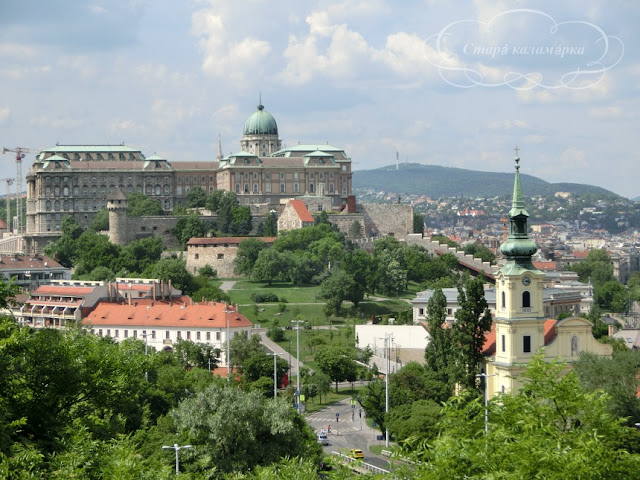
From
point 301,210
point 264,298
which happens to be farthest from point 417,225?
point 264,298

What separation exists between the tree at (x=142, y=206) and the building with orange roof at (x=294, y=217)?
14617 mm

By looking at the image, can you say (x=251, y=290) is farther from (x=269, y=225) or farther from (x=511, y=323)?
(x=511, y=323)

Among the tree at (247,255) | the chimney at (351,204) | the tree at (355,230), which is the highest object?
the chimney at (351,204)

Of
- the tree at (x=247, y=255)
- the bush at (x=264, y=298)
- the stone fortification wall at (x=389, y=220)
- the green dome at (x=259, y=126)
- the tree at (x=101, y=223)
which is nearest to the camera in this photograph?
the bush at (x=264, y=298)

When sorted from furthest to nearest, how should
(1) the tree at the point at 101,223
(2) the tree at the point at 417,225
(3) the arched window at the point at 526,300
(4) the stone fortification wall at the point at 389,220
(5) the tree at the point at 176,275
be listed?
(2) the tree at the point at 417,225 < (4) the stone fortification wall at the point at 389,220 < (1) the tree at the point at 101,223 < (5) the tree at the point at 176,275 < (3) the arched window at the point at 526,300

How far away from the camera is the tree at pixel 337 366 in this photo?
9075 cm

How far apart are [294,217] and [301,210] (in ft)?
5.47

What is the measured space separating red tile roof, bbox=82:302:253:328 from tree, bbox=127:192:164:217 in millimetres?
44521

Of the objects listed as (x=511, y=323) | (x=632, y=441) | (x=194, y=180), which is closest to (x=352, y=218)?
(x=194, y=180)

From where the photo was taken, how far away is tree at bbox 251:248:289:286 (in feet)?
437

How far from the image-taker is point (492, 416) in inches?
1485

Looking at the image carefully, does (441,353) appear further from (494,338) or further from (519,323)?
(519,323)

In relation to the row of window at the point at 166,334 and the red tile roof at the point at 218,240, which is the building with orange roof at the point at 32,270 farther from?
the row of window at the point at 166,334

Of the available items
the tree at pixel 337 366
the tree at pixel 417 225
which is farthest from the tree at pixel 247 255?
the tree at pixel 337 366
